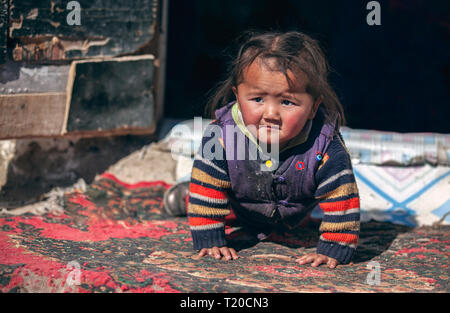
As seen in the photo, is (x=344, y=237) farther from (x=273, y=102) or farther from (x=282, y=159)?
(x=273, y=102)

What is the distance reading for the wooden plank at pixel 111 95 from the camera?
2971 mm

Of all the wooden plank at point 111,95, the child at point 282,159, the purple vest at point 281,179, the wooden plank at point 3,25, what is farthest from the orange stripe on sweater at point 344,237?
the wooden plank at point 3,25

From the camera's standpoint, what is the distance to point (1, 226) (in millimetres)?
2414

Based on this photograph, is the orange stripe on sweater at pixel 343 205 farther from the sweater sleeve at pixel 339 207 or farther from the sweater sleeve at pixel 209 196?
the sweater sleeve at pixel 209 196

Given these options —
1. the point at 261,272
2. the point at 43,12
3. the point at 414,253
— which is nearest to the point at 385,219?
the point at 414,253

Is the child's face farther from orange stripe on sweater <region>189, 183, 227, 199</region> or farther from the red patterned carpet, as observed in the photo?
the red patterned carpet

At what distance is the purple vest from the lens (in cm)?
222

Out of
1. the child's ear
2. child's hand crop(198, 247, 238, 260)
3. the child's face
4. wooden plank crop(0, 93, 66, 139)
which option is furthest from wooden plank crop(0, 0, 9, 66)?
the child's ear

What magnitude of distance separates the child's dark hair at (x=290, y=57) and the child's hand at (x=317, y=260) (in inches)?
25.8

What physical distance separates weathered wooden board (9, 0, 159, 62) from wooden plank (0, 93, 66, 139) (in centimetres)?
21

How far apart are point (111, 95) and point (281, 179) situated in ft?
4.25

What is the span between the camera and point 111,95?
3055 mm

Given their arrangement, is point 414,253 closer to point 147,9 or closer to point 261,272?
point 261,272
